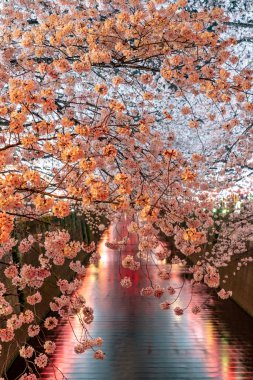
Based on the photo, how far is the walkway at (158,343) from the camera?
7.35 m

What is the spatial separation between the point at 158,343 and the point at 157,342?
57 millimetres

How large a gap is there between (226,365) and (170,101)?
740 centimetres

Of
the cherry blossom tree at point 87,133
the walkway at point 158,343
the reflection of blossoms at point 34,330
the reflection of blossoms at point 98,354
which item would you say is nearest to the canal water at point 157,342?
the walkway at point 158,343

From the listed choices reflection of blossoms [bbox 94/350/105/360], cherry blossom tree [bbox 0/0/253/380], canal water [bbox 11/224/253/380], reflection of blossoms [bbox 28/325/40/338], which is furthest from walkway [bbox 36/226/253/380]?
reflection of blossoms [bbox 28/325/40/338]

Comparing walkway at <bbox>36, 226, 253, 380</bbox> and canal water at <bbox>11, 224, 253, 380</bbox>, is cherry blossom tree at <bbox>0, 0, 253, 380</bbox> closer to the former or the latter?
canal water at <bbox>11, 224, 253, 380</bbox>

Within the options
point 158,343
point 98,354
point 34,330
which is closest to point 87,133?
point 34,330

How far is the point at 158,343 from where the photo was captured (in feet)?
28.9

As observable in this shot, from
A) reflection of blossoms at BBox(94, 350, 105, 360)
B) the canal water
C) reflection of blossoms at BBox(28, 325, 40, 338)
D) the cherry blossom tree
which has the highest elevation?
the cherry blossom tree

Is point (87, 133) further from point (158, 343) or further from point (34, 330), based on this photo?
point (158, 343)

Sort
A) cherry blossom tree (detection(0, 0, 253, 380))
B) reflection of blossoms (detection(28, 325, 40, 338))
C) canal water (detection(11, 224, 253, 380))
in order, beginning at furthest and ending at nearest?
canal water (detection(11, 224, 253, 380)) < reflection of blossoms (detection(28, 325, 40, 338)) < cherry blossom tree (detection(0, 0, 253, 380))

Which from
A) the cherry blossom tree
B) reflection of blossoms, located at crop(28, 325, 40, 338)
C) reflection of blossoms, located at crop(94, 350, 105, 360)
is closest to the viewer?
the cherry blossom tree

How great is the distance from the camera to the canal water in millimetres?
7348

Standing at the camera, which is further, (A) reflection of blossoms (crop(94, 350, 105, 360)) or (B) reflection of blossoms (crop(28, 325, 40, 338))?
(A) reflection of blossoms (crop(94, 350, 105, 360))

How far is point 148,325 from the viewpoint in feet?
33.0
